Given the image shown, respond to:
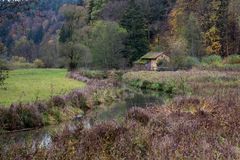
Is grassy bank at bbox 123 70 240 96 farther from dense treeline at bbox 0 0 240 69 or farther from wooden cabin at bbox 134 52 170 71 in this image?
wooden cabin at bbox 134 52 170 71

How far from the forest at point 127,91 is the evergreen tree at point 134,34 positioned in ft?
0.73

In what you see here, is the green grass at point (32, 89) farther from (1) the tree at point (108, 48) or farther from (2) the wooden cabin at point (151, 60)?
(1) the tree at point (108, 48)

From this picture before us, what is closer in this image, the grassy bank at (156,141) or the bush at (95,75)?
the grassy bank at (156,141)

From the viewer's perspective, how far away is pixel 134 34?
87250 mm

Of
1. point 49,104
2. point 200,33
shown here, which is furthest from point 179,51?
point 49,104

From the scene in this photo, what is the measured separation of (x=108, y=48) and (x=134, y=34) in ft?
35.6

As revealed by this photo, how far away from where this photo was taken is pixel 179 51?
69.4 metres

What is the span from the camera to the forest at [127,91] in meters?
10.8

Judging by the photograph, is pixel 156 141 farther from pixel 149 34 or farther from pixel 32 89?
pixel 149 34

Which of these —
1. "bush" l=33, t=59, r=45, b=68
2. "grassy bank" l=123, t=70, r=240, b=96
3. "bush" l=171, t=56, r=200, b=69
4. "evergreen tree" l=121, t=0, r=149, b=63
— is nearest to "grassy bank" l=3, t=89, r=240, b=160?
"grassy bank" l=123, t=70, r=240, b=96

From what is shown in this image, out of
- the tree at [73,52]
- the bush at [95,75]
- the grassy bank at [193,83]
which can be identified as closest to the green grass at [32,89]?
the grassy bank at [193,83]

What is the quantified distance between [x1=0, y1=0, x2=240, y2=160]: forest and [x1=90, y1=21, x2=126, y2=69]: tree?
20cm

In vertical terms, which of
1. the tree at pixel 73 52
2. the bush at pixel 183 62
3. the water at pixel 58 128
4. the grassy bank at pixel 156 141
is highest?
the tree at pixel 73 52

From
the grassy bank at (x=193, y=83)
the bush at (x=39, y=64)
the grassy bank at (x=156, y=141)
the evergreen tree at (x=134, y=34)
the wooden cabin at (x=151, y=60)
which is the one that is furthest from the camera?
the bush at (x=39, y=64)
